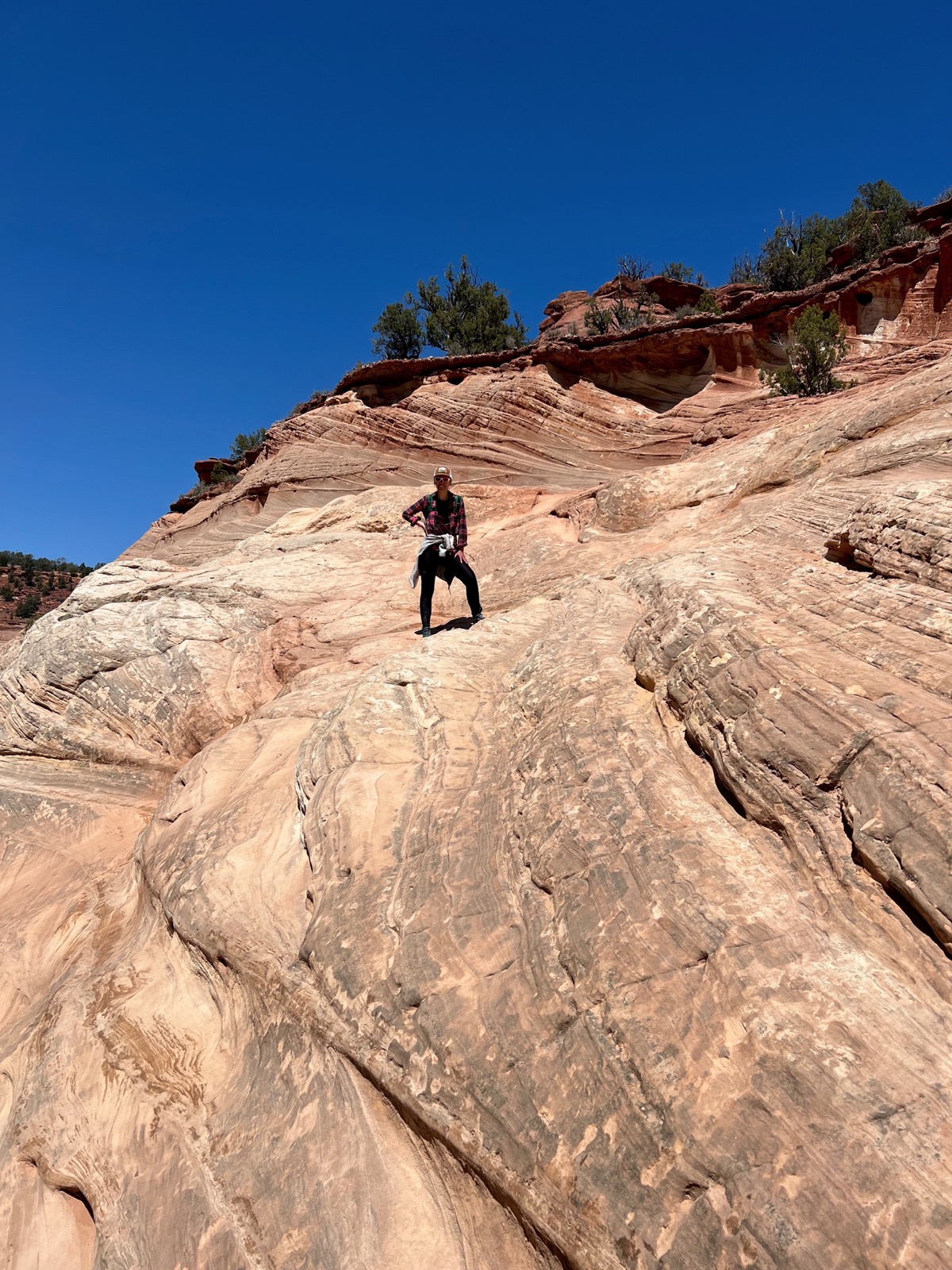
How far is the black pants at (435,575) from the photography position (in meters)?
7.64

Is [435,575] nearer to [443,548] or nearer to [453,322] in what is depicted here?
[443,548]

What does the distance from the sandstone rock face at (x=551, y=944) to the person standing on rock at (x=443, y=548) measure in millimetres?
807

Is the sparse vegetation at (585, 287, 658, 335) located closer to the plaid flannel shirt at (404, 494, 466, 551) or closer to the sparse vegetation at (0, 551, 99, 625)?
the plaid flannel shirt at (404, 494, 466, 551)

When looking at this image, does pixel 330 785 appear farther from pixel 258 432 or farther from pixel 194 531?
pixel 258 432

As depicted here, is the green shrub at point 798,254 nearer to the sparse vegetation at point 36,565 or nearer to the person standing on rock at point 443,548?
the person standing on rock at point 443,548

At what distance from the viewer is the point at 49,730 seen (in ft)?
27.0

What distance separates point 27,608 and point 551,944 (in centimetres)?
4693

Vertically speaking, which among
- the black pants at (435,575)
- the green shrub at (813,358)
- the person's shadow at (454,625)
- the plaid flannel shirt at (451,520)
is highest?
the green shrub at (813,358)

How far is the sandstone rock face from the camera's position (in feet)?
8.11

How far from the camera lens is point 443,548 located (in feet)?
24.9

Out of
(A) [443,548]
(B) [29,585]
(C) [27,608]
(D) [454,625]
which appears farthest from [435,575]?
(B) [29,585]

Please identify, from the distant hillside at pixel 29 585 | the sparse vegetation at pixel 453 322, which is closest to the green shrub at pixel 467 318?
the sparse vegetation at pixel 453 322

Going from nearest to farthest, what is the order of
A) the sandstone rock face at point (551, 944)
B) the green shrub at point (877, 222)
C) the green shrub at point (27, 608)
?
the sandstone rock face at point (551, 944) < the green shrub at point (877, 222) < the green shrub at point (27, 608)

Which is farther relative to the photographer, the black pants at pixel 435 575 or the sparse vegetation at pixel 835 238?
the sparse vegetation at pixel 835 238
